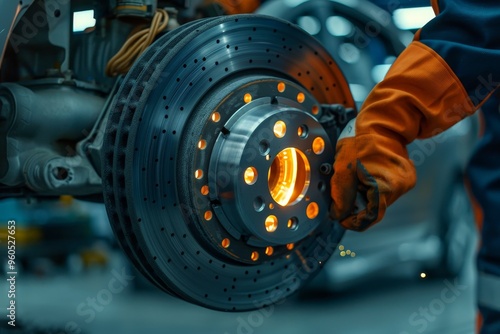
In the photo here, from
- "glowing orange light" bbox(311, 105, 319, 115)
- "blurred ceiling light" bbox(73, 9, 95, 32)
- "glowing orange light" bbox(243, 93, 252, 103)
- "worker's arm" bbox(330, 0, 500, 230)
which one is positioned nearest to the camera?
"worker's arm" bbox(330, 0, 500, 230)

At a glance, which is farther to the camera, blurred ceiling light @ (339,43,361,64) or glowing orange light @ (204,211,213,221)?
blurred ceiling light @ (339,43,361,64)

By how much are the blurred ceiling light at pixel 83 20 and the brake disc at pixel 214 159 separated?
0.30 metres

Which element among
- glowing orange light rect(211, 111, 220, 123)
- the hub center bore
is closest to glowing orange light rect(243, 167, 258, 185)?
the hub center bore

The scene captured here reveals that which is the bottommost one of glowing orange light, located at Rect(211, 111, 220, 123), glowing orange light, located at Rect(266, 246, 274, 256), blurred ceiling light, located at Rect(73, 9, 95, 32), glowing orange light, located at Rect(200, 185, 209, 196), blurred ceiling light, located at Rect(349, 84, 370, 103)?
glowing orange light, located at Rect(266, 246, 274, 256)

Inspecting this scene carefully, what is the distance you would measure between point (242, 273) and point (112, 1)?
0.61 metres

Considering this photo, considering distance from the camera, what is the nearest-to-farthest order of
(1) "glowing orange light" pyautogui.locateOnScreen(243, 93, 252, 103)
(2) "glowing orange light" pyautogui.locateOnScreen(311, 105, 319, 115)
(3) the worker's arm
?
1. (3) the worker's arm
2. (1) "glowing orange light" pyautogui.locateOnScreen(243, 93, 252, 103)
3. (2) "glowing orange light" pyautogui.locateOnScreen(311, 105, 319, 115)

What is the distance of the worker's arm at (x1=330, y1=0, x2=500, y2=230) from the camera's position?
1.06 m

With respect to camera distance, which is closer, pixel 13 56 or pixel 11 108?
pixel 11 108

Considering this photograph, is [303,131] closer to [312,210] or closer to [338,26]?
[312,210]

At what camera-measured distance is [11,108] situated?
1.31 metres

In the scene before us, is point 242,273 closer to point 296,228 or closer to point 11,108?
point 296,228

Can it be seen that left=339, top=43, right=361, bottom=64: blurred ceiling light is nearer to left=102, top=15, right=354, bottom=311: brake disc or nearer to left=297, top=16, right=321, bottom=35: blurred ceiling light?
left=297, top=16, right=321, bottom=35: blurred ceiling light

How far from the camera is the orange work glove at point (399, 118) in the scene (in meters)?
1.07

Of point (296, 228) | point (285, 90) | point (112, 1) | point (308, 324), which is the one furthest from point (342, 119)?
point (308, 324)
